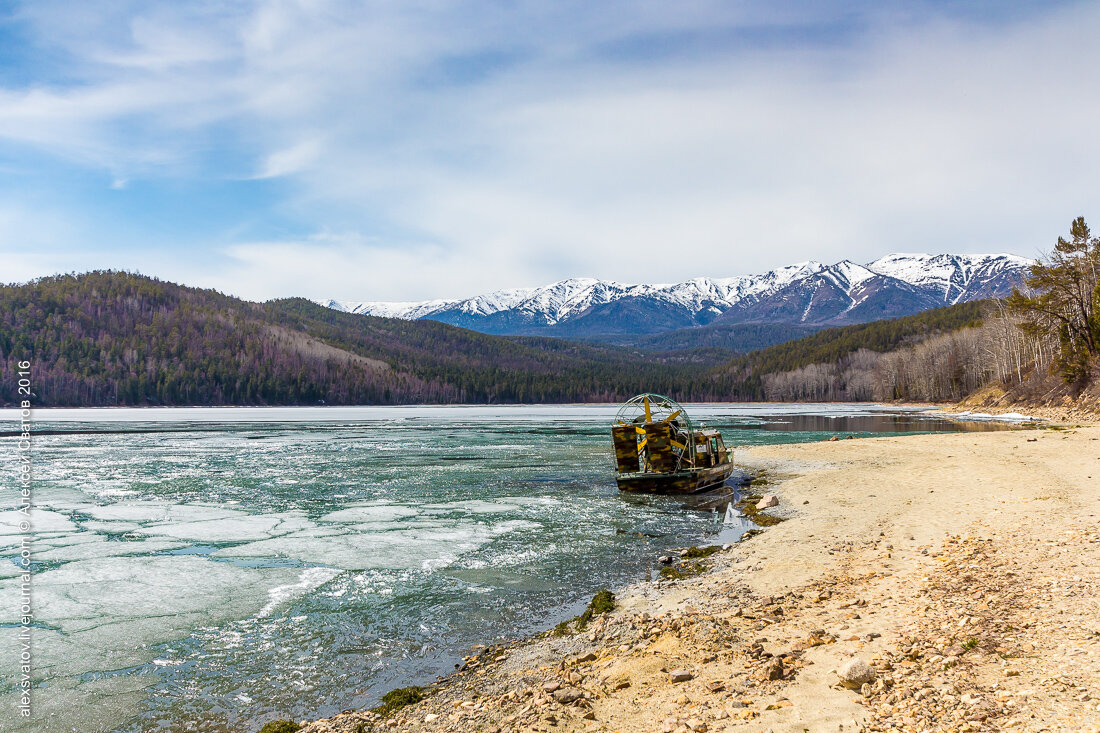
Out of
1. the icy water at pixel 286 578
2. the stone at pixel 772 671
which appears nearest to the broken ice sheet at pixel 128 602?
the icy water at pixel 286 578

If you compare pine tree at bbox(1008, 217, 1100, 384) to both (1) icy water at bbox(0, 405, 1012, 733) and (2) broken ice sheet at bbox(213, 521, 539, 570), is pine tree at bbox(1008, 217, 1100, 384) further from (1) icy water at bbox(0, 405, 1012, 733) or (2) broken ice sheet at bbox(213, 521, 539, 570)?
(2) broken ice sheet at bbox(213, 521, 539, 570)

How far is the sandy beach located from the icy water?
4.91 feet

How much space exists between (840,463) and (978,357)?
344 feet

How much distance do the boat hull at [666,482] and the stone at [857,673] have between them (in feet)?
64.0

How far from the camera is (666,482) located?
26734 millimetres

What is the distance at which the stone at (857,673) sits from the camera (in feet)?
22.2

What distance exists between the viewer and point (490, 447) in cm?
4803

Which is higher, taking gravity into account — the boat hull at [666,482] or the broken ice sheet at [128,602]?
the broken ice sheet at [128,602]

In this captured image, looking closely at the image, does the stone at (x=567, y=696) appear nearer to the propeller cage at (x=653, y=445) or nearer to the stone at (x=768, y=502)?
the stone at (x=768, y=502)

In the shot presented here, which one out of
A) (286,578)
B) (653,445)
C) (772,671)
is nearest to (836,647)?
(772,671)

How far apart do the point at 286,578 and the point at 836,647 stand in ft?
36.0

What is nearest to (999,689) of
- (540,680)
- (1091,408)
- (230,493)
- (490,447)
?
(540,680)

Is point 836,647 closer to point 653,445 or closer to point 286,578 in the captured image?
point 286,578

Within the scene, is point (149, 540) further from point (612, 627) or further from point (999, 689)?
point (999, 689)
